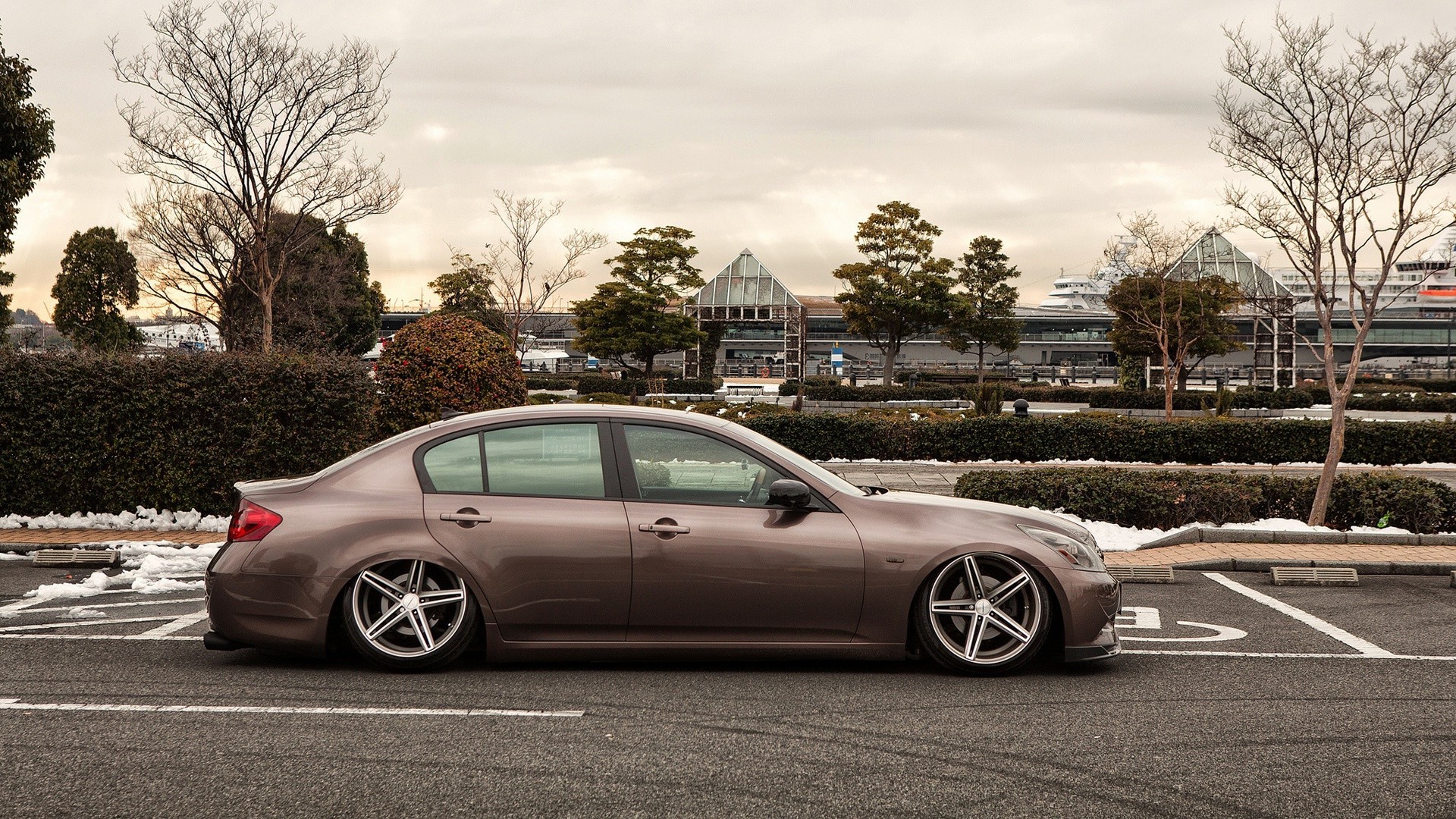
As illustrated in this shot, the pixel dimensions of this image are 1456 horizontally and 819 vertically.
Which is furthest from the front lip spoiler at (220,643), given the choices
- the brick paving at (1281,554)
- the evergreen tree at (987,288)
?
the evergreen tree at (987,288)

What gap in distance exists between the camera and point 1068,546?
5.86 metres

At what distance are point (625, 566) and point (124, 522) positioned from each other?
7331 mm

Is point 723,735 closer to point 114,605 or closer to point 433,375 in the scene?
point 114,605

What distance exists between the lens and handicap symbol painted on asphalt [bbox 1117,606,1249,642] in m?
6.91

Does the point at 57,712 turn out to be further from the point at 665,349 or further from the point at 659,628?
the point at 665,349

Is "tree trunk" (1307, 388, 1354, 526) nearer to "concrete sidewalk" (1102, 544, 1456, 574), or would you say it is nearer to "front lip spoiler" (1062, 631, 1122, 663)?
"concrete sidewalk" (1102, 544, 1456, 574)

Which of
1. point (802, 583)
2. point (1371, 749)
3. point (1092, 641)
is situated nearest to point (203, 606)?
point (802, 583)

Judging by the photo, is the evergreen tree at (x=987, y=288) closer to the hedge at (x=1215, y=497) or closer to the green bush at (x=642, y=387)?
the green bush at (x=642, y=387)

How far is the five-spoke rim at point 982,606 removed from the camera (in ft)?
18.8

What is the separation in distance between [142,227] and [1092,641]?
36.4 metres

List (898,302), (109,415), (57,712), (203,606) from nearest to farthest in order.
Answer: (57,712) < (203,606) < (109,415) < (898,302)

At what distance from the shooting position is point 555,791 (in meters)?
4.01

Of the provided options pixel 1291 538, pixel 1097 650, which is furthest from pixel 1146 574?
pixel 1097 650

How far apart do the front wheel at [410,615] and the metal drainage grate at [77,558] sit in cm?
460
